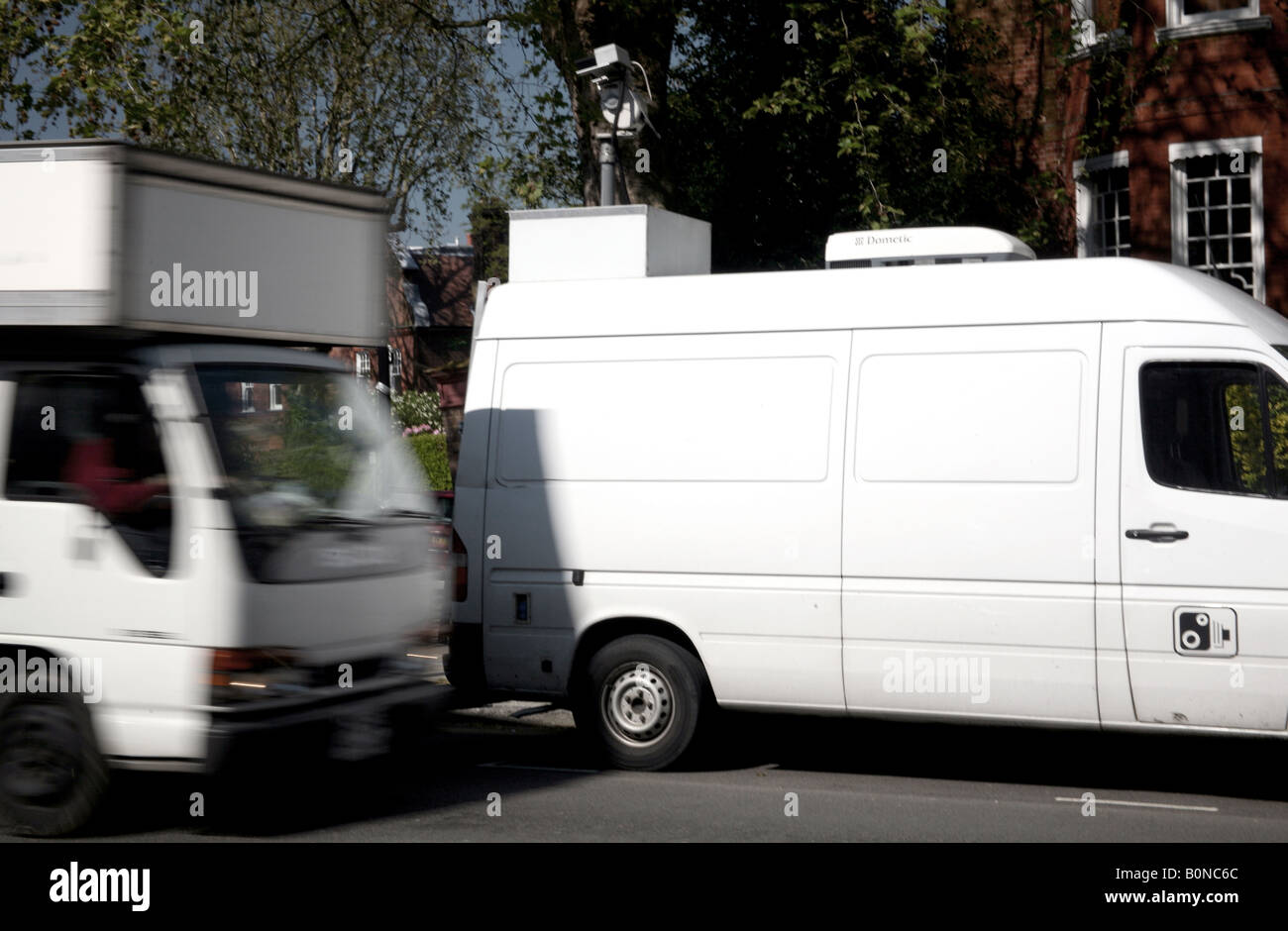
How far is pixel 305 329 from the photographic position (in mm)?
7855

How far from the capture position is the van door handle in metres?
7.62

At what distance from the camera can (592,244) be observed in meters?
9.34

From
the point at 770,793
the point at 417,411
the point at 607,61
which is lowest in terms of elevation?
the point at 770,793

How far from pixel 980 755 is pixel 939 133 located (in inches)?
384

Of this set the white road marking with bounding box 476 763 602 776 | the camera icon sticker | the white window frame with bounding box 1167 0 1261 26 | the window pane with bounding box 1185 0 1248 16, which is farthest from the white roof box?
the window pane with bounding box 1185 0 1248 16

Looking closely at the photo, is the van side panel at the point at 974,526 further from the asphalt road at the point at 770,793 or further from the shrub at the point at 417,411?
the shrub at the point at 417,411

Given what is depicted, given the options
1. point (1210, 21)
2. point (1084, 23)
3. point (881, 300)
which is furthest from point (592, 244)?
point (1210, 21)

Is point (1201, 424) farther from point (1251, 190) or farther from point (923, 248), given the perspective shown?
point (1251, 190)

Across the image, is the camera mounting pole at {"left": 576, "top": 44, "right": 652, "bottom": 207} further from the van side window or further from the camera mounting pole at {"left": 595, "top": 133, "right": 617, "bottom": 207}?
the van side window

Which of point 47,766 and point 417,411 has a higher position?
point 417,411

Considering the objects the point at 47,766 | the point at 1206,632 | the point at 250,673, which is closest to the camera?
the point at 250,673

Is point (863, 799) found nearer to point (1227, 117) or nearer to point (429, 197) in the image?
point (1227, 117)

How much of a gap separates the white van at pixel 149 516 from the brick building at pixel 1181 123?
13.1m

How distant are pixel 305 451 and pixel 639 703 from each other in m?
2.74
